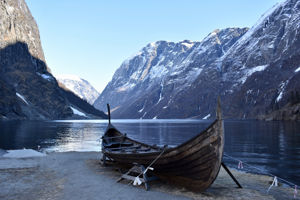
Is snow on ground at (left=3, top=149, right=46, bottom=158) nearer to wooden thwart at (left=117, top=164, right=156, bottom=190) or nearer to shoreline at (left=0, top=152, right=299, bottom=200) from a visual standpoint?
shoreline at (left=0, top=152, right=299, bottom=200)

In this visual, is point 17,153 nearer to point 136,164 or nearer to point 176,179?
point 136,164

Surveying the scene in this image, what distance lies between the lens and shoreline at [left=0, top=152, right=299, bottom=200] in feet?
48.0

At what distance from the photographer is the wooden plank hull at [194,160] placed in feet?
45.7

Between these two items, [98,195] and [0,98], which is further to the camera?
[0,98]

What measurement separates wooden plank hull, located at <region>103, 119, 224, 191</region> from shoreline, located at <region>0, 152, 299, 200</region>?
753 mm

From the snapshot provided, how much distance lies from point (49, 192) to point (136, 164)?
228 inches

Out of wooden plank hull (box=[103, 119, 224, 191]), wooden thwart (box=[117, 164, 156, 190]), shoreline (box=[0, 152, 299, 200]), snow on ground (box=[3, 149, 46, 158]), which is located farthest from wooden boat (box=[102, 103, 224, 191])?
snow on ground (box=[3, 149, 46, 158])

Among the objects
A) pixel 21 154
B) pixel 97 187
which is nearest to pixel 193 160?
pixel 97 187

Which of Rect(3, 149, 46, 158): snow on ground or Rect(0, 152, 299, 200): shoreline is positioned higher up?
Rect(0, 152, 299, 200): shoreline

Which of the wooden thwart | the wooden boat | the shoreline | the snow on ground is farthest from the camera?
the snow on ground

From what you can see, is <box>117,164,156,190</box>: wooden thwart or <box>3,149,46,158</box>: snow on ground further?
<box>3,149,46,158</box>: snow on ground

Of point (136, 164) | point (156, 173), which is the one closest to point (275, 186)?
point (156, 173)

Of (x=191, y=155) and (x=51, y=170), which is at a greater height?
(x=191, y=155)

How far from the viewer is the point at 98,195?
47.8ft
